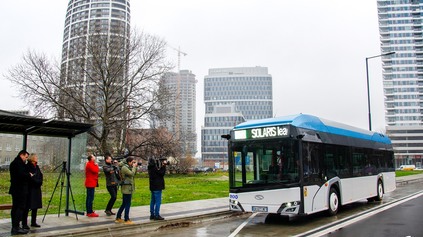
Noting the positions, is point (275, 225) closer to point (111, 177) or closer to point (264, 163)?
point (264, 163)

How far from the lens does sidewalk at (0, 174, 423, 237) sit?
345 inches

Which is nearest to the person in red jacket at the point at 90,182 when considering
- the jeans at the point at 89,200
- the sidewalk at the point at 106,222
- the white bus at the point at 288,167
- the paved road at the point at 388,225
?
the jeans at the point at 89,200

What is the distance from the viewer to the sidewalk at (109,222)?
28.8 ft

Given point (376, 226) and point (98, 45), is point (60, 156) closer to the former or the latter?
point (376, 226)

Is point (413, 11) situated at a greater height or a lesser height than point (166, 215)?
greater

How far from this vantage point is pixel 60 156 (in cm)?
1181

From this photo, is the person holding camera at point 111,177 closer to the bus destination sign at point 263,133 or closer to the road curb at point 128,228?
the road curb at point 128,228

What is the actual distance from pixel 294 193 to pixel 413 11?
154m

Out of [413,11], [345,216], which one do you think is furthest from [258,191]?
[413,11]

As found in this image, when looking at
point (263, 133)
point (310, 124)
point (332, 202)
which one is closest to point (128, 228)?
point (263, 133)

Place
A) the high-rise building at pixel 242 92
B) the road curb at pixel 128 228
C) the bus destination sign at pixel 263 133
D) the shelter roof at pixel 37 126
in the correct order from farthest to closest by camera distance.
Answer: the high-rise building at pixel 242 92
the bus destination sign at pixel 263 133
the shelter roof at pixel 37 126
the road curb at pixel 128 228

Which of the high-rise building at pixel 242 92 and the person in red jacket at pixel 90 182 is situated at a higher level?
the high-rise building at pixel 242 92

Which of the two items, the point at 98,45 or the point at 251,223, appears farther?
the point at 98,45

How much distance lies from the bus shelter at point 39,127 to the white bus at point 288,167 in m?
4.93
